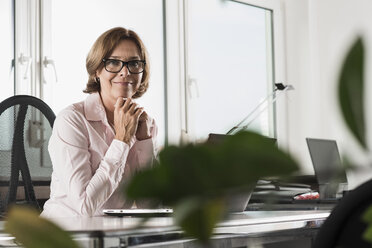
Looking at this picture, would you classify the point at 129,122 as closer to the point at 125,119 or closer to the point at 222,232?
the point at 125,119

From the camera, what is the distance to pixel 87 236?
1.11 m

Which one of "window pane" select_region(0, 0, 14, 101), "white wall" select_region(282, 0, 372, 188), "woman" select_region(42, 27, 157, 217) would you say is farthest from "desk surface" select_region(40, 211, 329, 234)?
"white wall" select_region(282, 0, 372, 188)

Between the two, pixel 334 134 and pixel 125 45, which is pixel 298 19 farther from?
pixel 125 45

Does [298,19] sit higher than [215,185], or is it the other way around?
[298,19]

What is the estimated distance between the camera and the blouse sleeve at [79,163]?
205cm

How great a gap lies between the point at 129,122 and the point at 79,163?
25 cm

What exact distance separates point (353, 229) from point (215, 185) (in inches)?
17.7

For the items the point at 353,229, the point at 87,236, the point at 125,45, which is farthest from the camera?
the point at 125,45

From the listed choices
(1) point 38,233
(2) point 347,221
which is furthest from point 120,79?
(1) point 38,233

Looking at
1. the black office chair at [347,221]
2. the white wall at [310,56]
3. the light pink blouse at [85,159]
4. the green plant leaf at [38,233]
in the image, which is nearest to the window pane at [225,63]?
the white wall at [310,56]

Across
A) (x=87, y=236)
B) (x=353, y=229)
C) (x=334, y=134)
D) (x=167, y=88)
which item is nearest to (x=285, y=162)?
(x=353, y=229)

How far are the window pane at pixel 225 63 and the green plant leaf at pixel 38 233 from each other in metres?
4.33

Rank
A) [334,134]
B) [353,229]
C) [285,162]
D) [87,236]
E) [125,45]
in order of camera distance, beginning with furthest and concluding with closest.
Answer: [334,134], [125,45], [87,236], [353,229], [285,162]

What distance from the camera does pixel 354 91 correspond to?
0.12 meters
